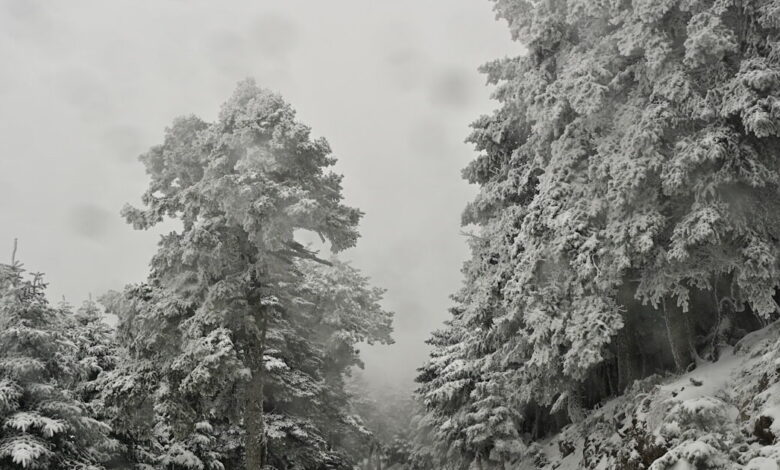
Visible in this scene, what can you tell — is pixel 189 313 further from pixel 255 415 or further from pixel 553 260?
pixel 553 260

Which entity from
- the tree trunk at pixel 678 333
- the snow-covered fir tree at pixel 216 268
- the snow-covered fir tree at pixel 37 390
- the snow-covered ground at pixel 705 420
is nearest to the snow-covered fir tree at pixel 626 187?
the tree trunk at pixel 678 333

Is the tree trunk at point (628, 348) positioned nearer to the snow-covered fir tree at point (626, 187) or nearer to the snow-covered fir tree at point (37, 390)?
the snow-covered fir tree at point (626, 187)

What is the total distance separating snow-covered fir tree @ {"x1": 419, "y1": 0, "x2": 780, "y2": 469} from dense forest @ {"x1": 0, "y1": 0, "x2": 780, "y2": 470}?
0.18ft

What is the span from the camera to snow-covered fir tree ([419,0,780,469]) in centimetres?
1166

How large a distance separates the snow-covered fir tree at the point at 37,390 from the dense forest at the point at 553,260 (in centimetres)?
5

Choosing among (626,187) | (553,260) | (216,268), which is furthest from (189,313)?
(626,187)

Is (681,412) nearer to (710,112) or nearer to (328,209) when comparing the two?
(710,112)

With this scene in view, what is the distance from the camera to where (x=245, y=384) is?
14891mm

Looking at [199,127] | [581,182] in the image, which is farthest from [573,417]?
[199,127]

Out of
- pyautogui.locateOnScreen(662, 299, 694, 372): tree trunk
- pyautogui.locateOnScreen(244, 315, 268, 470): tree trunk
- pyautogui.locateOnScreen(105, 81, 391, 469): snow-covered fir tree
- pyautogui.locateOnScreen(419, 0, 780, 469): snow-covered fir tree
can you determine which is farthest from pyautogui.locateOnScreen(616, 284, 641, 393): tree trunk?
pyautogui.locateOnScreen(244, 315, 268, 470): tree trunk

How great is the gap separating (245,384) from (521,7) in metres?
13.1

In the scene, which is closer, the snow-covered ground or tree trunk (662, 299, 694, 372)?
the snow-covered ground

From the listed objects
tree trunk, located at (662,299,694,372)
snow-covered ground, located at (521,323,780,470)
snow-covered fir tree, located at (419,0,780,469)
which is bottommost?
snow-covered ground, located at (521,323,780,470)

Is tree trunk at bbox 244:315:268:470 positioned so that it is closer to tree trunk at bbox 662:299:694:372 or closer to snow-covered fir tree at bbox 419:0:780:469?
snow-covered fir tree at bbox 419:0:780:469
